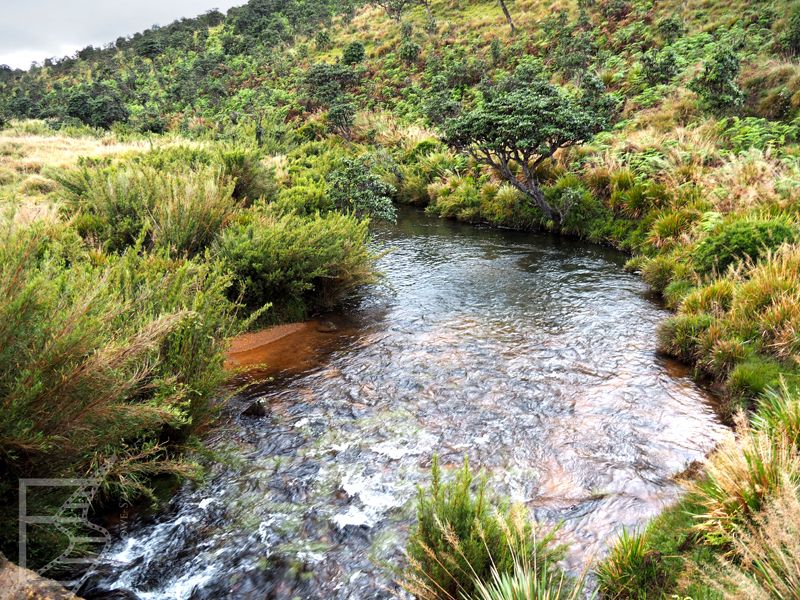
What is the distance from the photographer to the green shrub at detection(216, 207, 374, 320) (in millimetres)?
7367

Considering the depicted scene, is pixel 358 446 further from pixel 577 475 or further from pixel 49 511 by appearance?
pixel 49 511

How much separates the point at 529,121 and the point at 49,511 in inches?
443

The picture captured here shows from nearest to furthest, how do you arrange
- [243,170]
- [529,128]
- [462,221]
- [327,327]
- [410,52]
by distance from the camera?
[327,327]
[529,128]
[243,170]
[462,221]
[410,52]

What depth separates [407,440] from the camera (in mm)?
4703

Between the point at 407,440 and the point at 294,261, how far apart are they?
12.6 feet

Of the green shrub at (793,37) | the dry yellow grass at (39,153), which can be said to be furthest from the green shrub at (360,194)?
the green shrub at (793,37)

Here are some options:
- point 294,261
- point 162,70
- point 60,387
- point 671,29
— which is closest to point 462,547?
point 60,387

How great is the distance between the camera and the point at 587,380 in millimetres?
5727

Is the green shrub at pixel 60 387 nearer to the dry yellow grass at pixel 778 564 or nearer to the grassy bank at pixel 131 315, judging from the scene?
the grassy bank at pixel 131 315

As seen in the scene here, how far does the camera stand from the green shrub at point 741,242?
7023mm

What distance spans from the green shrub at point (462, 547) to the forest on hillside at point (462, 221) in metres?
0.02

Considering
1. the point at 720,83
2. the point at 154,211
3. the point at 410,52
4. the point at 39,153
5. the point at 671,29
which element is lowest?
the point at 720,83

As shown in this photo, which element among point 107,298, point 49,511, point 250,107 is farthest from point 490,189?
point 250,107

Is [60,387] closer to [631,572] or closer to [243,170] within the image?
[631,572]
